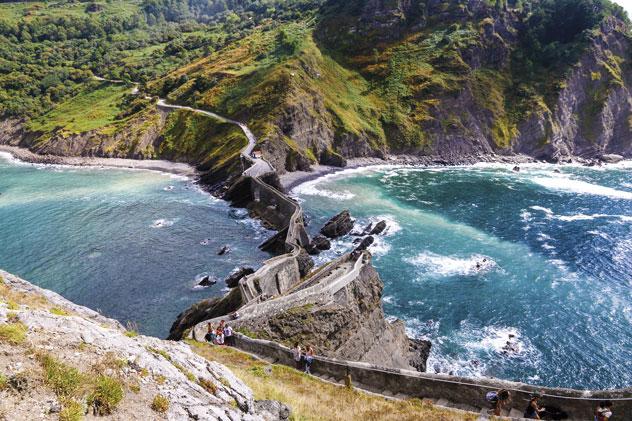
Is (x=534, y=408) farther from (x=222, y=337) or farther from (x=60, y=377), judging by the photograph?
(x=60, y=377)

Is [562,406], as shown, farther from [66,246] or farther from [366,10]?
[366,10]

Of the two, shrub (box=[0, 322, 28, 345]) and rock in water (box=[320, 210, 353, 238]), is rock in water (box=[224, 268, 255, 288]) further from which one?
shrub (box=[0, 322, 28, 345])

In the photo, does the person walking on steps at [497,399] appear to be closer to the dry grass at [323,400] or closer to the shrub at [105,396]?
the dry grass at [323,400]

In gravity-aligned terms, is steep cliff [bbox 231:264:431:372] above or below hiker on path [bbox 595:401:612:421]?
below

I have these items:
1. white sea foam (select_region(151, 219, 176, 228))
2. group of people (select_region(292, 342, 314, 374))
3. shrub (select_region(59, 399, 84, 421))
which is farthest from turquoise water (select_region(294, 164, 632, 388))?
shrub (select_region(59, 399, 84, 421))

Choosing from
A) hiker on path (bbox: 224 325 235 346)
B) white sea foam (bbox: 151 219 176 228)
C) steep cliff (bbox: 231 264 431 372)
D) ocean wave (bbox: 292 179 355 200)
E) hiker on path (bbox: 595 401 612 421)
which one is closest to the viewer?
hiker on path (bbox: 595 401 612 421)

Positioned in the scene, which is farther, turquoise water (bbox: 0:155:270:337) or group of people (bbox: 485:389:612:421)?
turquoise water (bbox: 0:155:270:337)

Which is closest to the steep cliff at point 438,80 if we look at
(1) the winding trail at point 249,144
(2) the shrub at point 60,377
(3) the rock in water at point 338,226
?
(1) the winding trail at point 249,144
